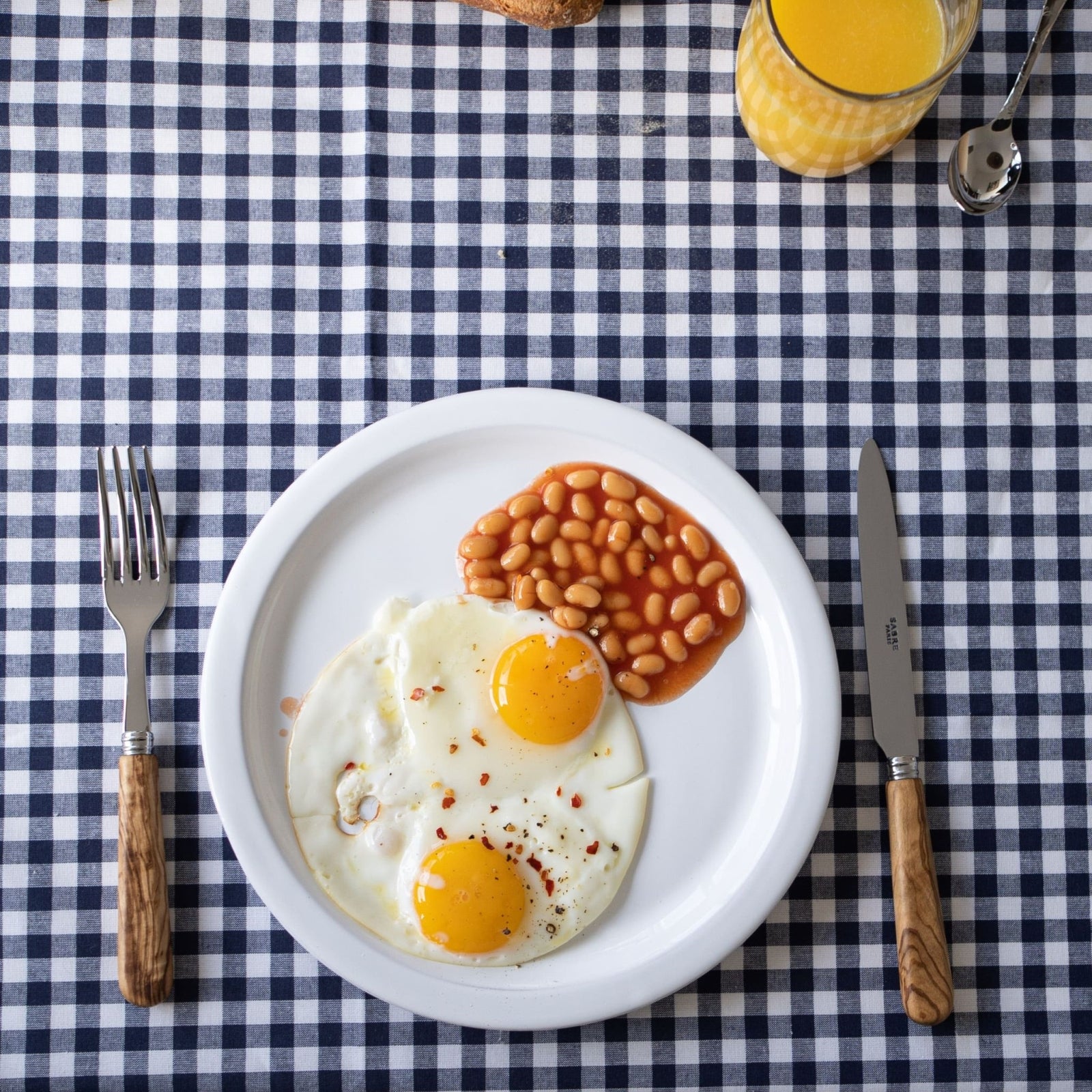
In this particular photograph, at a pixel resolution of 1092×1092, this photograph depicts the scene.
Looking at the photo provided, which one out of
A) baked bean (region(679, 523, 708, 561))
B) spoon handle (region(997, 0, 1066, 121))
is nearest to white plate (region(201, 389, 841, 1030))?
baked bean (region(679, 523, 708, 561))

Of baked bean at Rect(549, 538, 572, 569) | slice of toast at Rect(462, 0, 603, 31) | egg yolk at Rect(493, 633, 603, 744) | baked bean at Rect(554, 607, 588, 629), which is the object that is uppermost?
slice of toast at Rect(462, 0, 603, 31)

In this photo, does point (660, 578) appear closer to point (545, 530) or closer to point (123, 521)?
point (545, 530)

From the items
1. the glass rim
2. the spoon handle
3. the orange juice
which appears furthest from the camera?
the spoon handle

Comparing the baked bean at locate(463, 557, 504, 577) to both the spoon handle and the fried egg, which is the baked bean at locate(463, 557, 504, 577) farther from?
the spoon handle

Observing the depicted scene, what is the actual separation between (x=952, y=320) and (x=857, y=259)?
225mm

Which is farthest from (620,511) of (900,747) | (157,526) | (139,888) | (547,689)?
(139,888)

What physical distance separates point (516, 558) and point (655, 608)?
0.88ft

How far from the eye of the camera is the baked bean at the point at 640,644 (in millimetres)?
1686

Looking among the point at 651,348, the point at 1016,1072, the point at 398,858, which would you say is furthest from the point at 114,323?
the point at 1016,1072

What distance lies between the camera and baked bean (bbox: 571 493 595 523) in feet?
5.58

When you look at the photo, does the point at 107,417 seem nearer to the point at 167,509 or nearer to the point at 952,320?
the point at 167,509

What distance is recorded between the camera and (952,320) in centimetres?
183

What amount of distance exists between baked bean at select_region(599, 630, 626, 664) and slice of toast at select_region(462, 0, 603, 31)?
115cm

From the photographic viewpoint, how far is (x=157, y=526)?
1.73m
